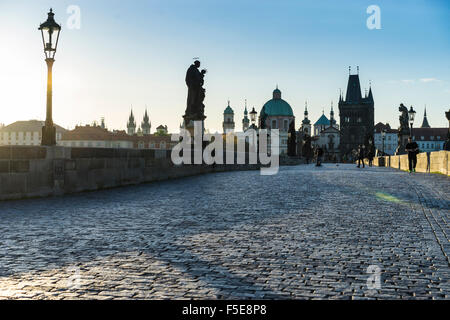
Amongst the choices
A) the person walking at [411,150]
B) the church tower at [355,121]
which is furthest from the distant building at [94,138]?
the person walking at [411,150]

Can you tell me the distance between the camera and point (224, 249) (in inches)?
211

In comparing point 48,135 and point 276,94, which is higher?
point 276,94

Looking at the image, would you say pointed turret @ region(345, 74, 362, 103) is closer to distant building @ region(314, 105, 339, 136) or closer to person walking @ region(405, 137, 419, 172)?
distant building @ region(314, 105, 339, 136)

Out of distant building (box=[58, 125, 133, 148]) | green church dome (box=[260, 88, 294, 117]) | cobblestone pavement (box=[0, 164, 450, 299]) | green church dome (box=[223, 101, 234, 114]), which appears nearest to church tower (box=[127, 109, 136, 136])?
green church dome (box=[223, 101, 234, 114])

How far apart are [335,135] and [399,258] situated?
564 feet

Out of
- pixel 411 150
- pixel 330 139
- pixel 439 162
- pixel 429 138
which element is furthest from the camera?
pixel 330 139

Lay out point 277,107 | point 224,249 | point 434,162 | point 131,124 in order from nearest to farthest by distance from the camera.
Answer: point 224,249 < point 434,162 < point 277,107 < point 131,124

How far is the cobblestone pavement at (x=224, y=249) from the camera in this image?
384cm

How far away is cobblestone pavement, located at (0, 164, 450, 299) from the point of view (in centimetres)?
384

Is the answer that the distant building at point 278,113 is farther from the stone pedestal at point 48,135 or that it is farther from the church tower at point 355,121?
the stone pedestal at point 48,135

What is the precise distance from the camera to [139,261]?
476cm

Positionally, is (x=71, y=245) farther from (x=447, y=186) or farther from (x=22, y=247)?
(x=447, y=186)

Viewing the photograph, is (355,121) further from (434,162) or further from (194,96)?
(194,96)

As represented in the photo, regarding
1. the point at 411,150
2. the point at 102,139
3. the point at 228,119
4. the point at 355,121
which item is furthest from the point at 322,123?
the point at 411,150
